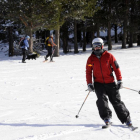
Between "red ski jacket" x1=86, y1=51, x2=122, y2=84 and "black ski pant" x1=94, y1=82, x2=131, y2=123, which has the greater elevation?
"red ski jacket" x1=86, y1=51, x2=122, y2=84

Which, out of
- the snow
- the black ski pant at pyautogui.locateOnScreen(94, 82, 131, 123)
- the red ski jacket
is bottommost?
the snow

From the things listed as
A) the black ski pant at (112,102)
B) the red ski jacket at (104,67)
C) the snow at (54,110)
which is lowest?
the snow at (54,110)

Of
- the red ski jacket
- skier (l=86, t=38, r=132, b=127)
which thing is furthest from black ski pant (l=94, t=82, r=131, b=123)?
the red ski jacket

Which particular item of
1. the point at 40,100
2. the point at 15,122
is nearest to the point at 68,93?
the point at 40,100

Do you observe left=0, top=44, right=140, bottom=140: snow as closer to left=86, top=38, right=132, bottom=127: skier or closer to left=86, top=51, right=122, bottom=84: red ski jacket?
left=86, top=38, right=132, bottom=127: skier

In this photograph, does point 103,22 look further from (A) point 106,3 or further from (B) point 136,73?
(B) point 136,73

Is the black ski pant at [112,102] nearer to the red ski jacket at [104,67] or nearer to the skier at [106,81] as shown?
the skier at [106,81]

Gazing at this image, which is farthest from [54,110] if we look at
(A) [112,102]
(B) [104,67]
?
(B) [104,67]

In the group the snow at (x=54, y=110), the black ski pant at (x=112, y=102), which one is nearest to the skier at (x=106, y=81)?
the black ski pant at (x=112, y=102)

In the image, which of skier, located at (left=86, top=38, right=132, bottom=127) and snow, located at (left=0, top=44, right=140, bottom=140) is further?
skier, located at (left=86, top=38, right=132, bottom=127)

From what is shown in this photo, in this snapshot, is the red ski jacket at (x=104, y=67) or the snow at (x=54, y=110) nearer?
the snow at (x=54, y=110)

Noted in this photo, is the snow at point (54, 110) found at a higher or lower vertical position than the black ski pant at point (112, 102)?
lower

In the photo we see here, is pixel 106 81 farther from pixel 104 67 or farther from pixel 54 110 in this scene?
pixel 54 110

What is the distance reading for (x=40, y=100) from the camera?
7.54 metres
